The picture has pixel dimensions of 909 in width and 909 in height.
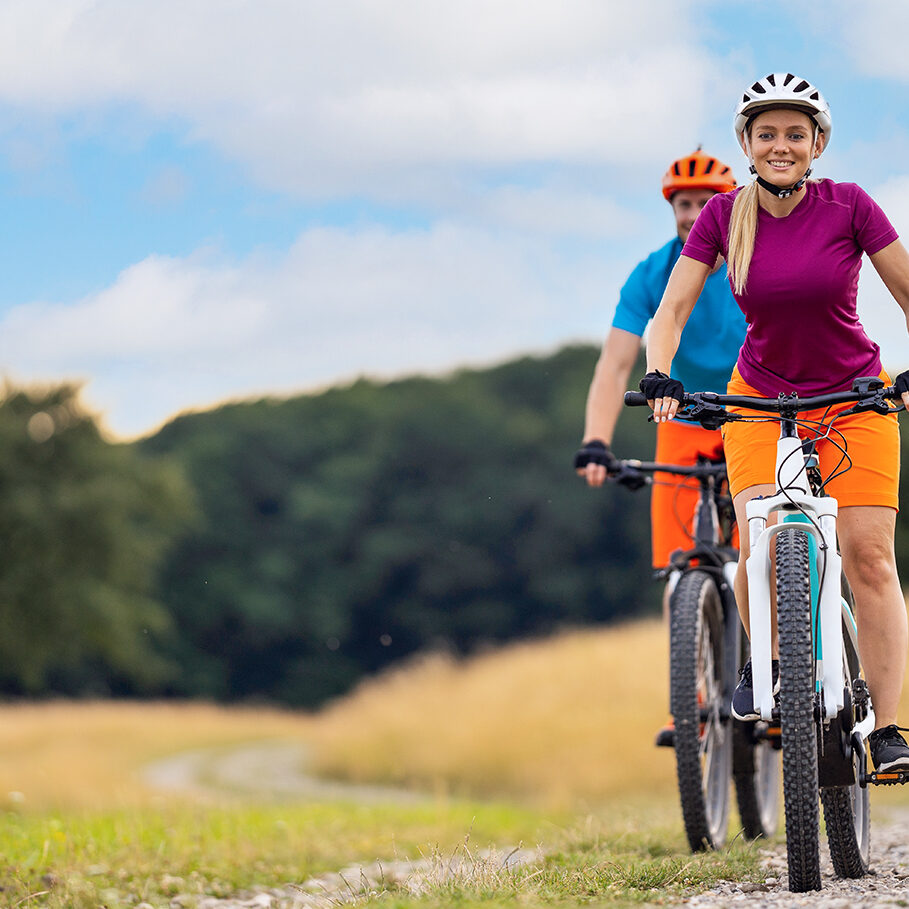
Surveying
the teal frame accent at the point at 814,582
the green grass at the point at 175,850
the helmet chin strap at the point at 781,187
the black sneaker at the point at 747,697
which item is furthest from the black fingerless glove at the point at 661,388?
the green grass at the point at 175,850

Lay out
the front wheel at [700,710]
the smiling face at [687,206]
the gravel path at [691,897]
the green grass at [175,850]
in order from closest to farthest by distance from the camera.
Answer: the gravel path at [691,897], the front wheel at [700,710], the green grass at [175,850], the smiling face at [687,206]

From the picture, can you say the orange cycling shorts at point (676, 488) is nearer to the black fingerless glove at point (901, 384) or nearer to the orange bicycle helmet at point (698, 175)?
the orange bicycle helmet at point (698, 175)

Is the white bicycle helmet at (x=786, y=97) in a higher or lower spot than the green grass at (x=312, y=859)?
higher

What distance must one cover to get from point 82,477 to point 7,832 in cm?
3190

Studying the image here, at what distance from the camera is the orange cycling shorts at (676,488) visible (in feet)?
18.4

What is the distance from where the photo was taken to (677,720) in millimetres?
4879

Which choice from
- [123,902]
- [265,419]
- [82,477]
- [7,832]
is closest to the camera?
[123,902]

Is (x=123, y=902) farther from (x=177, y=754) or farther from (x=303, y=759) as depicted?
(x=177, y=754)

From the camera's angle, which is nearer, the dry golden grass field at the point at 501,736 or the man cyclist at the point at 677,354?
the man cyclist at the point at 677,354

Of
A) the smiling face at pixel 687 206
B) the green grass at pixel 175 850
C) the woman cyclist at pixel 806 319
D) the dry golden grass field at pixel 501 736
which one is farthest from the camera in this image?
the dry golden grass field at pixel 501 736

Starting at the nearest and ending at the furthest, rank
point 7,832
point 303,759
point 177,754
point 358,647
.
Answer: point 7,832 → point 303,759 → point 177,754 → point 358,647

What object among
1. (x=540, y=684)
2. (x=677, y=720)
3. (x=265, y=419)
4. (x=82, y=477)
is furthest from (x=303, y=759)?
(x=265, y=419)

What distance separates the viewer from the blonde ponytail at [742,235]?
395 centimetres

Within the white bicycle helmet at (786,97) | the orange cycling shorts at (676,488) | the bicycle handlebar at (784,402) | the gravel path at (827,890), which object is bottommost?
the gravel path at (827,890)
